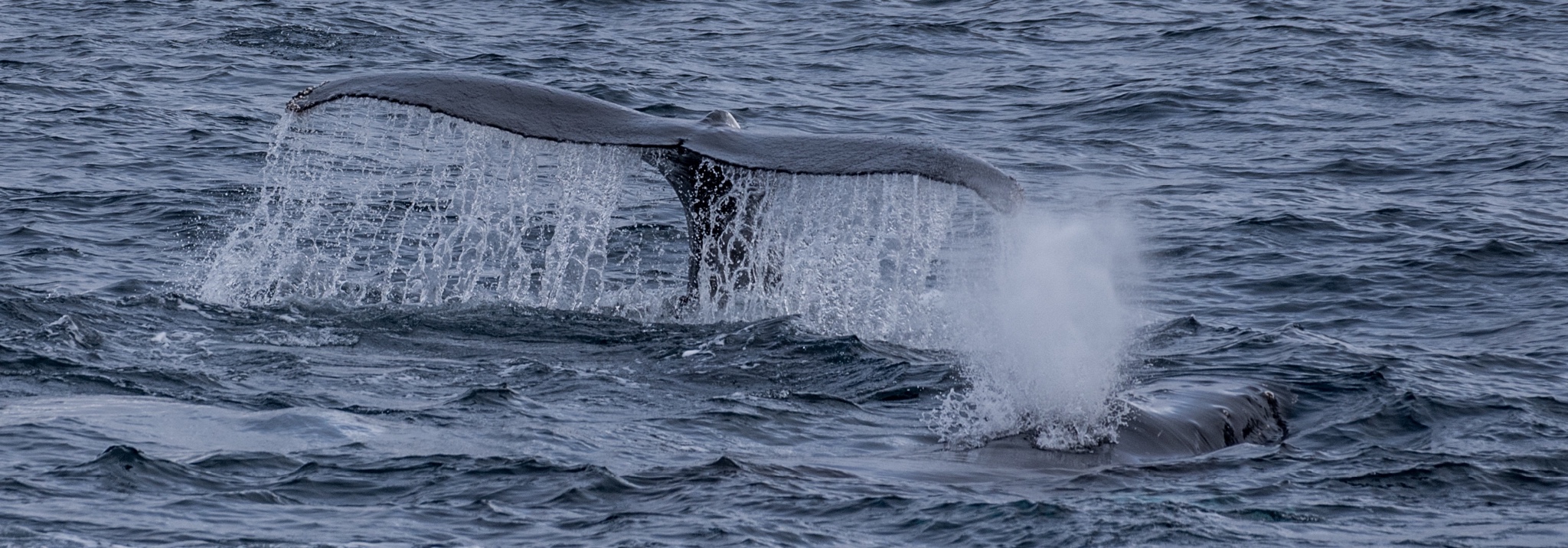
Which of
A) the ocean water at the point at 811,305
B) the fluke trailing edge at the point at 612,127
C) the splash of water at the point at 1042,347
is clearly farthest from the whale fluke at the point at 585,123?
the splash of water at the point at 1042,347

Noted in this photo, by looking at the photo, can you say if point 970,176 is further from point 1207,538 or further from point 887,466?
point 1207,538

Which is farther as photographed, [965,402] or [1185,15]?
[1185,15]

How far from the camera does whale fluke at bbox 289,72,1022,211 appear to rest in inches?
323

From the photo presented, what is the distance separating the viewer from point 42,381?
821cm

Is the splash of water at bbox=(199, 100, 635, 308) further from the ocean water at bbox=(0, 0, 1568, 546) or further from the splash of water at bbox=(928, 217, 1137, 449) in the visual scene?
the splash of water at bbox=(928, 217, 1137, 449)

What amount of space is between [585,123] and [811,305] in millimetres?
2923

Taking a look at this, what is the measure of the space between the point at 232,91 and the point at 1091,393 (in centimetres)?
1373

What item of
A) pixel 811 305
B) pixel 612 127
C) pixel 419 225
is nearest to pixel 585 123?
pixel 612 127

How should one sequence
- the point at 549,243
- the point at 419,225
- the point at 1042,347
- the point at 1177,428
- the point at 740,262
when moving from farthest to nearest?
the point at 419,225 → the point at 549,243 → the point at 740,262 → the point at 1042,347 → the point at 1177,428

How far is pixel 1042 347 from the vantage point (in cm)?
895

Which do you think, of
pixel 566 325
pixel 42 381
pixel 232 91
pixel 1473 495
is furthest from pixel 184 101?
pixel 1473 495

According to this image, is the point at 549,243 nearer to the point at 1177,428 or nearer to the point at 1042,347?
the point at 1042,347

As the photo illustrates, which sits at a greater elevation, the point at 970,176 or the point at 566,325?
the point at 970,176

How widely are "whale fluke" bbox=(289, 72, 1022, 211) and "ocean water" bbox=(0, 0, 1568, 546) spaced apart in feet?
0.53
